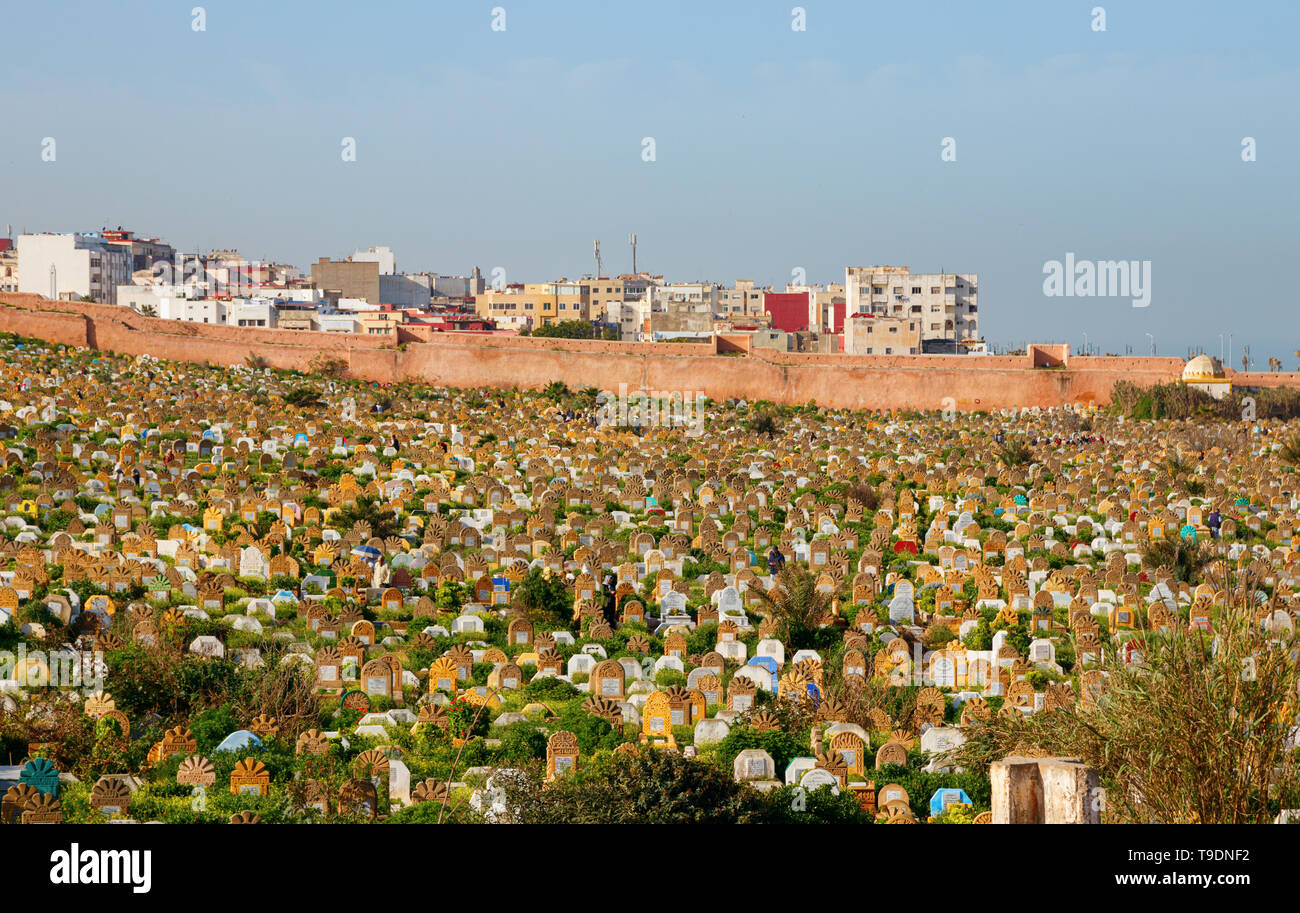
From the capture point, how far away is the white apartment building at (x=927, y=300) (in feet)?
214

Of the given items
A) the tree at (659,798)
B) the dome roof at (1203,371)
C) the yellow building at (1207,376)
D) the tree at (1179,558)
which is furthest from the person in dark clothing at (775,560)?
the dome roof at (1203,371)

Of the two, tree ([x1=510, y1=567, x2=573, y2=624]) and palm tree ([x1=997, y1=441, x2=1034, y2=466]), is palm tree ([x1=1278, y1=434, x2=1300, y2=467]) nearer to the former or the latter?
palm tree ([x1=997, y1=441, x2=1034, y2=466])

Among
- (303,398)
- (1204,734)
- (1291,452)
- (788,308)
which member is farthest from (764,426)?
(788,308)

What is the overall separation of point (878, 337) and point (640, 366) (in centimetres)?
1777

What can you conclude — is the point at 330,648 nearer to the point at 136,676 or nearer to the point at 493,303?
the point at 136,676

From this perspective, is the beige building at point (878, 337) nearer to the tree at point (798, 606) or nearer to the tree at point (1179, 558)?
the tree at point (1179, 558)

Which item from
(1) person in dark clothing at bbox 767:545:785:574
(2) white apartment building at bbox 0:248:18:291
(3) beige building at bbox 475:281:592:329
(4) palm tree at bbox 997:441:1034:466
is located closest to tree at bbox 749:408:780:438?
(4) palm tree at bbox 997:441:1034:466

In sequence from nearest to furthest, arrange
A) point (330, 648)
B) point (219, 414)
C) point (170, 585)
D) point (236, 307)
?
point (330, 648)
point (170, 585)
point (219, 414)
point (236, 307)

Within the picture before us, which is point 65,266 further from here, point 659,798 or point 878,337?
point 659,798

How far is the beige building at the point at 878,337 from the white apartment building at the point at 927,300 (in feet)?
18.6
